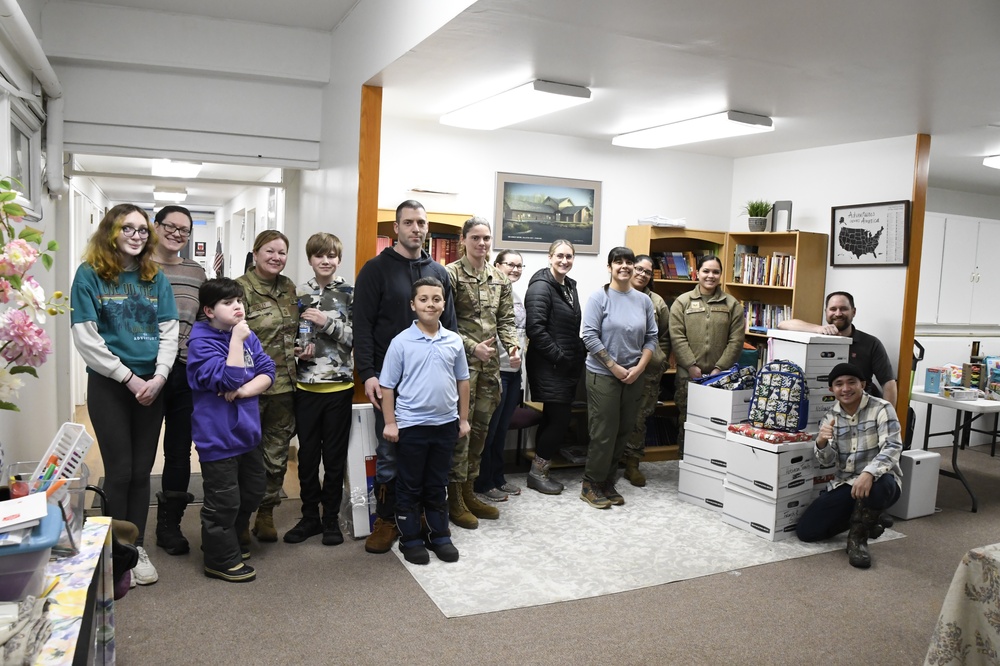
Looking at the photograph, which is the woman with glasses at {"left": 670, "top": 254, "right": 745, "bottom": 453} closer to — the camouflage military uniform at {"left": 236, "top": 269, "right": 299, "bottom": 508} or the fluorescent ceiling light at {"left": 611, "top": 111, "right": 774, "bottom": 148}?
the fluorescent ceiling light at {"left": 611, "top": 111, "right": 774, "bottom": 148}

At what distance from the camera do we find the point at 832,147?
566cm

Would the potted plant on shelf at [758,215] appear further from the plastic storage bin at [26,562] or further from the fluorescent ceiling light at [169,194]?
the fluorescent ceiling light at [169,194]

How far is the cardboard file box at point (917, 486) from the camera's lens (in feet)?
15.0

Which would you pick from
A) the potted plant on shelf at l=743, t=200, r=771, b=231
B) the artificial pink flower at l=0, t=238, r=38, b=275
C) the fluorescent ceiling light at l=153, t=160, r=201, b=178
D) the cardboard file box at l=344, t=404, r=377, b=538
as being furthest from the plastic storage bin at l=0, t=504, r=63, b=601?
the fluorescent ceiling light at l=153, t=160, r=201, b=178

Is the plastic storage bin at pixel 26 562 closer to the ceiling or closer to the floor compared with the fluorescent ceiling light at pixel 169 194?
closer to the floor

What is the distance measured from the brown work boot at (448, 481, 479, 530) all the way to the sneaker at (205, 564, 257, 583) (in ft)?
3.70

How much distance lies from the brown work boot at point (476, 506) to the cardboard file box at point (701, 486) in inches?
50.8

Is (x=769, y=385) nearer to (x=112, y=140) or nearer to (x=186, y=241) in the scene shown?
(x=186, y=241)

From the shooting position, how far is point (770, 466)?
4.07 meters

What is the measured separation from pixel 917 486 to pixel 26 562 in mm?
4736

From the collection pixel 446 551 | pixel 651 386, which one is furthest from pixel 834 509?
pixel 446 551

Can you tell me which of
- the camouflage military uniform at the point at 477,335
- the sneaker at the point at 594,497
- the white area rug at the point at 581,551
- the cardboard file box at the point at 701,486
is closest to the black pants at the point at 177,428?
the white area rug at the point at 581,551

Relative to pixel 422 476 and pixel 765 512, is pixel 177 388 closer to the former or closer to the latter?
pixel 422 476

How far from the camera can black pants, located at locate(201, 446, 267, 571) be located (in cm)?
311
